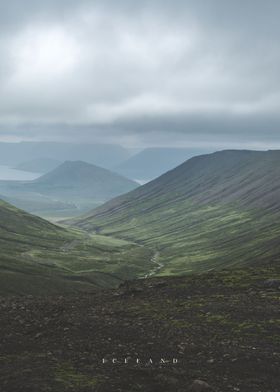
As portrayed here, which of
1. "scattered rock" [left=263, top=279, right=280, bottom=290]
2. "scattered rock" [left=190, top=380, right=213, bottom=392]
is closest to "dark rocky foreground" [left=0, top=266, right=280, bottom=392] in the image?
"scattered rock" [left=190, top=380, right=213, bottom=392]

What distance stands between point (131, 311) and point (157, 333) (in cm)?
988

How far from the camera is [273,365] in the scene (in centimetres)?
2869

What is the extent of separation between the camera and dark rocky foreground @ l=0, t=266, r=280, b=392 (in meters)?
24.9

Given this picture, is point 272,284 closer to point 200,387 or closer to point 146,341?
point 146,341

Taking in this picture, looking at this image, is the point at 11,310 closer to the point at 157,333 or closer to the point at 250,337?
the point at 157,333

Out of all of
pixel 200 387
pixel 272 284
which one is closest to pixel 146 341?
pixel 200 387

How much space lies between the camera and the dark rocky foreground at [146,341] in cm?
2489

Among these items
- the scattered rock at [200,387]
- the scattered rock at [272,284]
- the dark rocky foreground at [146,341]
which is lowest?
the scattered rock at [200,387]

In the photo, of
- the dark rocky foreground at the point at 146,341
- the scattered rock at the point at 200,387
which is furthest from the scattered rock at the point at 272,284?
the scattered rock at the point at 200,387

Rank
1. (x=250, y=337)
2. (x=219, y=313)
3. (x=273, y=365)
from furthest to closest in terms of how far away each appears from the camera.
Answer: (x=219, y=313) → (x=250, y=337) → (x=273, y=365)

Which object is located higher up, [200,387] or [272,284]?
[272,284]

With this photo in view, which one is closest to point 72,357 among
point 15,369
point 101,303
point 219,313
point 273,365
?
point 15,369

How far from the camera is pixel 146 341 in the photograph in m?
34.3

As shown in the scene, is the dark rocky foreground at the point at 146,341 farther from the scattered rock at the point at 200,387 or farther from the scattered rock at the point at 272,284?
the scattered rock at the point at 272,284
